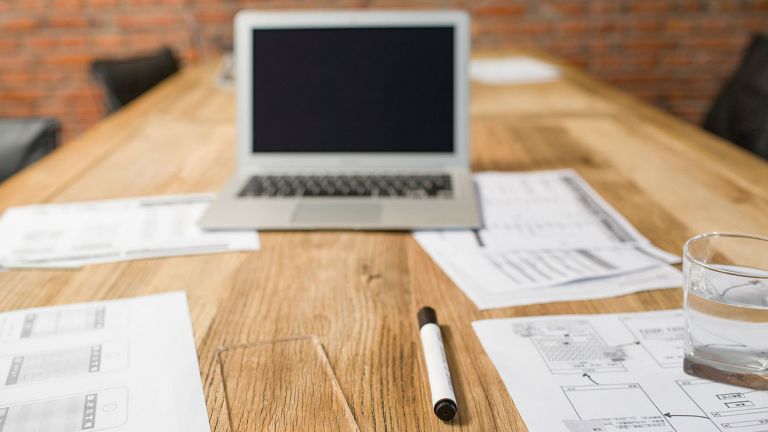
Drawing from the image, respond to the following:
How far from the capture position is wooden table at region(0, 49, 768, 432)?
66 centimetres

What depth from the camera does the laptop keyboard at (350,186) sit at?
1090 millimetres

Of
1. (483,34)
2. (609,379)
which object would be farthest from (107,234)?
(483,34)

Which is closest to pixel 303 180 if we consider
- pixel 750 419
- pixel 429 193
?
pixel 429 193

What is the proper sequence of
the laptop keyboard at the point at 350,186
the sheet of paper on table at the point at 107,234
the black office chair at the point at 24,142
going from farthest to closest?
the black office chair at the point at 24,142 → the laptop keyboard at the point at 350,186 → the sheet of paper on table at the point at 107,234

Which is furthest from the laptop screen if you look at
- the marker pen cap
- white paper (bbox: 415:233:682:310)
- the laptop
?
the marker pen cap

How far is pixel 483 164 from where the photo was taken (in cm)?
130

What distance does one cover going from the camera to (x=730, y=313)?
2.05 feet

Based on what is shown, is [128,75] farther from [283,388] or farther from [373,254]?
[283,388]

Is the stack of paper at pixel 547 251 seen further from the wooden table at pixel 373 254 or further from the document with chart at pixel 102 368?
the document with chart at pixel 102 368

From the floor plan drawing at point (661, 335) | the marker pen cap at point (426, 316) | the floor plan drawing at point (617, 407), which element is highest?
the marker pen cap at point (426, 316)

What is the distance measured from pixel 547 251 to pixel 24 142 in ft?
3.86

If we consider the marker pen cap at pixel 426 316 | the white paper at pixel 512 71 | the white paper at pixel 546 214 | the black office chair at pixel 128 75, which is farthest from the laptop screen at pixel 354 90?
the black office chair at pixel 128 75

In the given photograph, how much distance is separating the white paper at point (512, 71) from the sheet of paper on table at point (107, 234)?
125 centimetres

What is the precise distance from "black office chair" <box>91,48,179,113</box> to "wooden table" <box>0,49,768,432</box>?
39 cm
